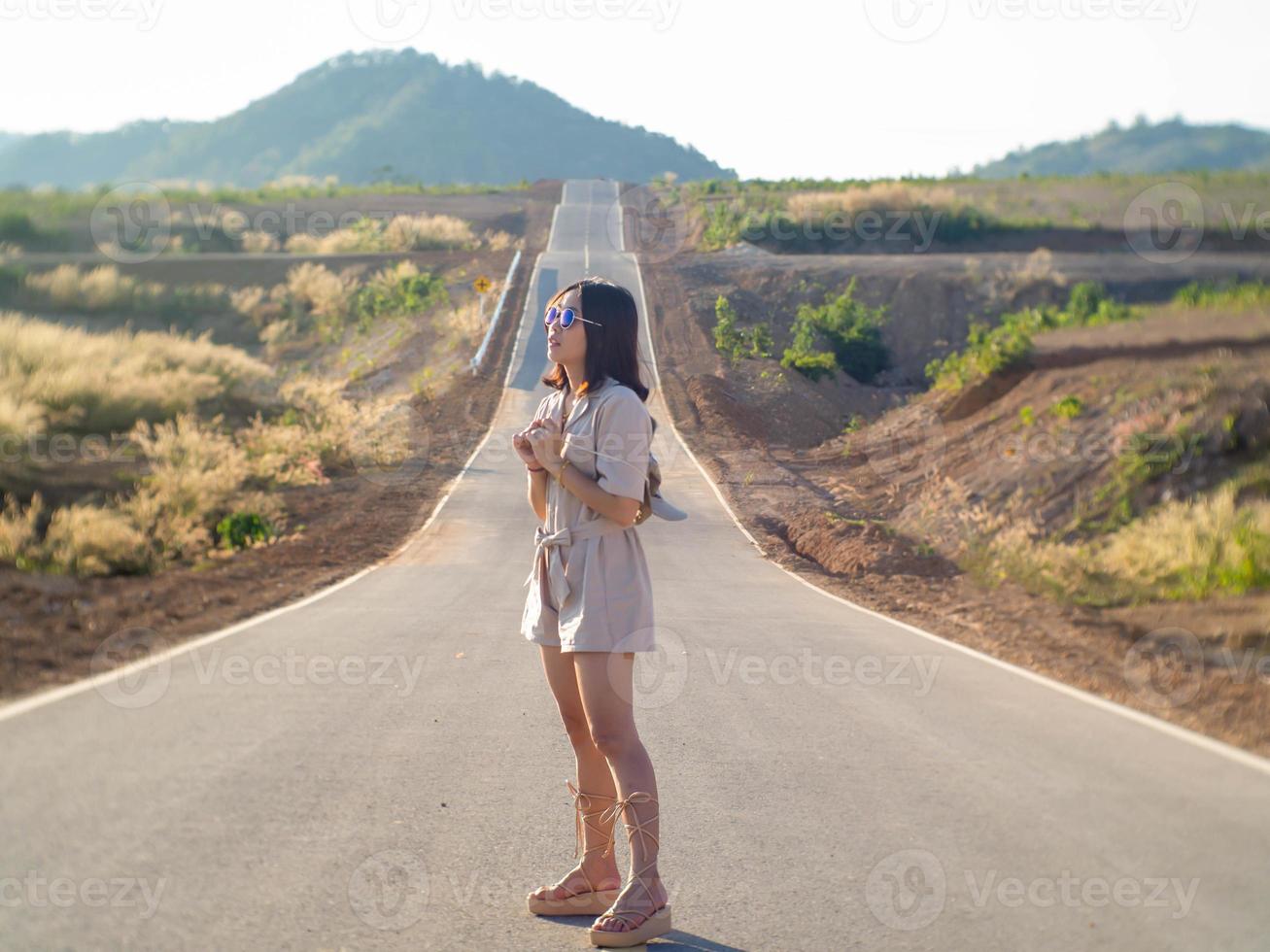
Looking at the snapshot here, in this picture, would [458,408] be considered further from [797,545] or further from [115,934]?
[115,934]

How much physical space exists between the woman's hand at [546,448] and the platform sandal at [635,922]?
3.95 feet

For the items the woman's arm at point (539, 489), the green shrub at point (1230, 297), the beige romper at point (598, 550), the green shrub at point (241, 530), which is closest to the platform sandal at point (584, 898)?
the beige romper at point (598, 550)

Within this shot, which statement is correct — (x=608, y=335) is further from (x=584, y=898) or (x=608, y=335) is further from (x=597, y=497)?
(x=584, y=898)

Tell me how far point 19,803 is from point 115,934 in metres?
1.40

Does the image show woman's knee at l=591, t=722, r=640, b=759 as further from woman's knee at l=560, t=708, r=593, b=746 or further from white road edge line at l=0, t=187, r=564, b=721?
white road edge line at l=0, t=187, r=564, b=721

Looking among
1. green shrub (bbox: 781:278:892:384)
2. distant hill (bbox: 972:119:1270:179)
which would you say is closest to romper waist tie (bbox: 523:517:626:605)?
green shrub (bbox: 781:278:892:384)

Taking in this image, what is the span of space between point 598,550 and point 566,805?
198 cm

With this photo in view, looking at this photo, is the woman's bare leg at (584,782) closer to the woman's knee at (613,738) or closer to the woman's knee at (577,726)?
the woman's knee at (577,726)

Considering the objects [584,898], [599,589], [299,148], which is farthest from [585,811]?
[299,148]

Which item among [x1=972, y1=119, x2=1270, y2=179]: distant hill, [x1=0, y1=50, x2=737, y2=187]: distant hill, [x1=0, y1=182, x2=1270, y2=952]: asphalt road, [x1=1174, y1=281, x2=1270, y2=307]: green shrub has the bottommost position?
[x1=0, y1=182, x2=1270, y2=952]: asphalt road

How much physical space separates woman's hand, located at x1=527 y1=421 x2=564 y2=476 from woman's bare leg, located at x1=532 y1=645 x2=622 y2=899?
688mm

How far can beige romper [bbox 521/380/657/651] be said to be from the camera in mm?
4074

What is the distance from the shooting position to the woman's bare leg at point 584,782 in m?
4.29

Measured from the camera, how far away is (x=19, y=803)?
16.3 ft
